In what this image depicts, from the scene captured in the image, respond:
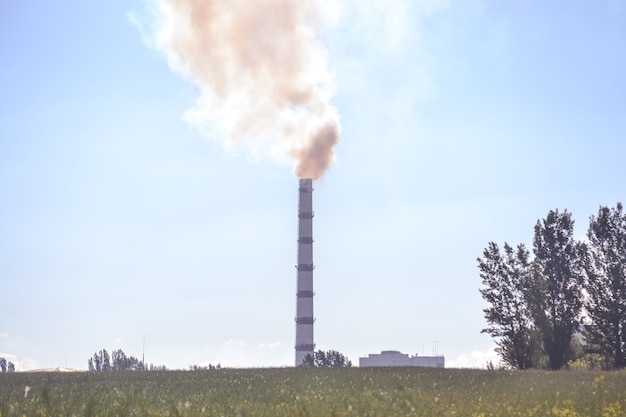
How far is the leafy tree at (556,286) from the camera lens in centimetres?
5434

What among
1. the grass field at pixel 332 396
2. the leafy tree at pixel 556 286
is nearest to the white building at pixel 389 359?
the leafy tree at pixel 556 286

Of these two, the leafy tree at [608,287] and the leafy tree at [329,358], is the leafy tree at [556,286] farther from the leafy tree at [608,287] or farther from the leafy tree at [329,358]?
the leafy tree at [329,358]

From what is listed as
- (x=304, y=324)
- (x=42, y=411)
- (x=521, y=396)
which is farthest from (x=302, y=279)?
(x=42, y=411)

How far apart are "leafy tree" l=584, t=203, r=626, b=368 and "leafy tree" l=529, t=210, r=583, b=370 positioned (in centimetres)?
103

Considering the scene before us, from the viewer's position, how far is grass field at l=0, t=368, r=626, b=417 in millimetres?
11805

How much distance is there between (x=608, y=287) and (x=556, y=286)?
12.5 ft

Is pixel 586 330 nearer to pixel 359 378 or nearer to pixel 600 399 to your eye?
pixel 359 378

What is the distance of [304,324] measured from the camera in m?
125

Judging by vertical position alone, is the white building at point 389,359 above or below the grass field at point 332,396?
above

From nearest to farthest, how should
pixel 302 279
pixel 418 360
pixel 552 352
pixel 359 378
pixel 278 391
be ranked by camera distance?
pixel 278 391 → pixel 359 378 → pixel 552 352 → pixel 302 279 → pixel 418 360

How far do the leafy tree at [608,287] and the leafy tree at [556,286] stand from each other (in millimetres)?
1026

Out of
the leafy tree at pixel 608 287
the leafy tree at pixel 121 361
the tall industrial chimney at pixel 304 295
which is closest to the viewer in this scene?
the leafy tree at pixel 608 287

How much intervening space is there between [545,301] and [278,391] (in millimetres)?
36352

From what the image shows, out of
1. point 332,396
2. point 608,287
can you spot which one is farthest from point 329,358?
point 332,396
